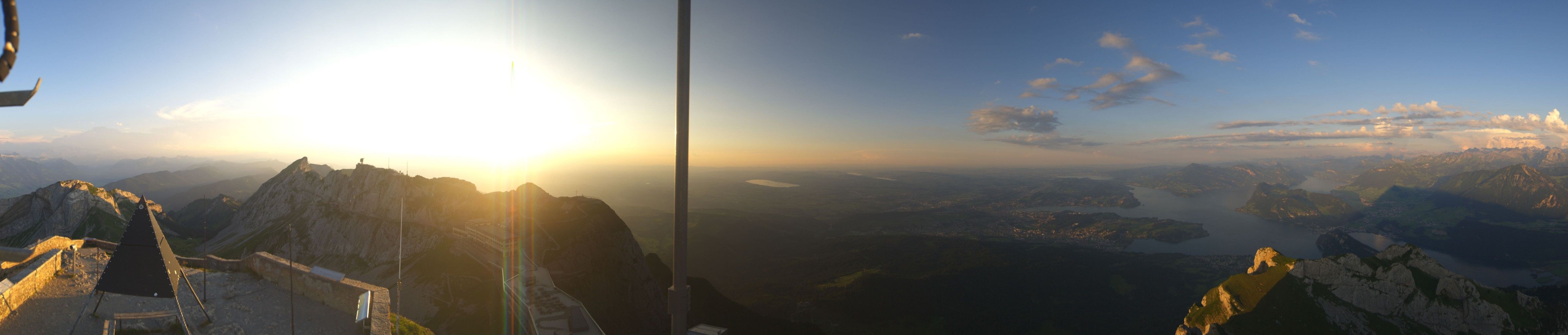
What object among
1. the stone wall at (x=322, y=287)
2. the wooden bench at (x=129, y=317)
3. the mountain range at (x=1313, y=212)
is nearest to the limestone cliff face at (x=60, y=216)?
the stone wall at (x=322, y=287)

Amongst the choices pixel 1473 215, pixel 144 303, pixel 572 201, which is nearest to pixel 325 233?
pixel 572 201

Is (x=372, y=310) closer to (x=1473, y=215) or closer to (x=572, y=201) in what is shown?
(x=572, y=201)

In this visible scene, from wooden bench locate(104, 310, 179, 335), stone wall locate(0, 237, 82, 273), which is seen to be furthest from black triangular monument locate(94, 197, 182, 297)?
stone wall locate(0, 237, 82, 273)

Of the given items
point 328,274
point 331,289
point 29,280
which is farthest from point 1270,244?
point 29,280

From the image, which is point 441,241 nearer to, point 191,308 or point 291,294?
point 191,308

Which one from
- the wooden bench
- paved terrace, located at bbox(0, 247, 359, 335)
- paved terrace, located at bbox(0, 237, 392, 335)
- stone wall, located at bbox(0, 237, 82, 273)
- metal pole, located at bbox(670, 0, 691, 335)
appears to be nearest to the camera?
metal pole, located at bbox(670, 0, 691, 335)

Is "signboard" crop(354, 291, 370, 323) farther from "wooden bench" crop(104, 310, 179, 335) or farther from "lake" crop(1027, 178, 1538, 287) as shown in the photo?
"lake" crop(1027, 178, 1538, 287)

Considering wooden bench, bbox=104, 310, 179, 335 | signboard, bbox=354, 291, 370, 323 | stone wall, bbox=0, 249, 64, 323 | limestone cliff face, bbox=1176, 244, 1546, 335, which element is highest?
stone wall, bbox=0, 249, 64, 323

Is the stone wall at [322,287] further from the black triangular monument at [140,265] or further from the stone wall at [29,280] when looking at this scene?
the black triangular monument at [140,265]
